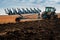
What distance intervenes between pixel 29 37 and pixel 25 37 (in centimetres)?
32

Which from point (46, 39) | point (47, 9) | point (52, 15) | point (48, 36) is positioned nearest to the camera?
point (46, 39)

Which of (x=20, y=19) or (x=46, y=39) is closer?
(x=46, y=39)

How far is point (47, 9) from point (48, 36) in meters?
24.6

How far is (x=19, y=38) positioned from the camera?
2109 cm

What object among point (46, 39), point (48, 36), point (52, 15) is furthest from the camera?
point (52, 15)

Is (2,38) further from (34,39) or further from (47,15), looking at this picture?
(47,15)

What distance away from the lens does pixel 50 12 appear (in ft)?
143

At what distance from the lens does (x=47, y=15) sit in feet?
142

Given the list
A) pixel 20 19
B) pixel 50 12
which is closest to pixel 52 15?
pixel 50 12

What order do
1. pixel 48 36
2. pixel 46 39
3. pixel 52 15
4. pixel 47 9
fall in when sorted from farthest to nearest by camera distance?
pixel 47 9, pixel 52 15, pixel 48 36, pixel 46 39

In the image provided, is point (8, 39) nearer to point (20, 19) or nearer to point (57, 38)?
point (57, 38)

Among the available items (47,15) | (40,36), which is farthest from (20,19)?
(40,36)

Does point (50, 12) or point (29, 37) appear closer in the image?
point (29, 37)

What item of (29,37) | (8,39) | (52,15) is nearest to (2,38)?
(8,39)
